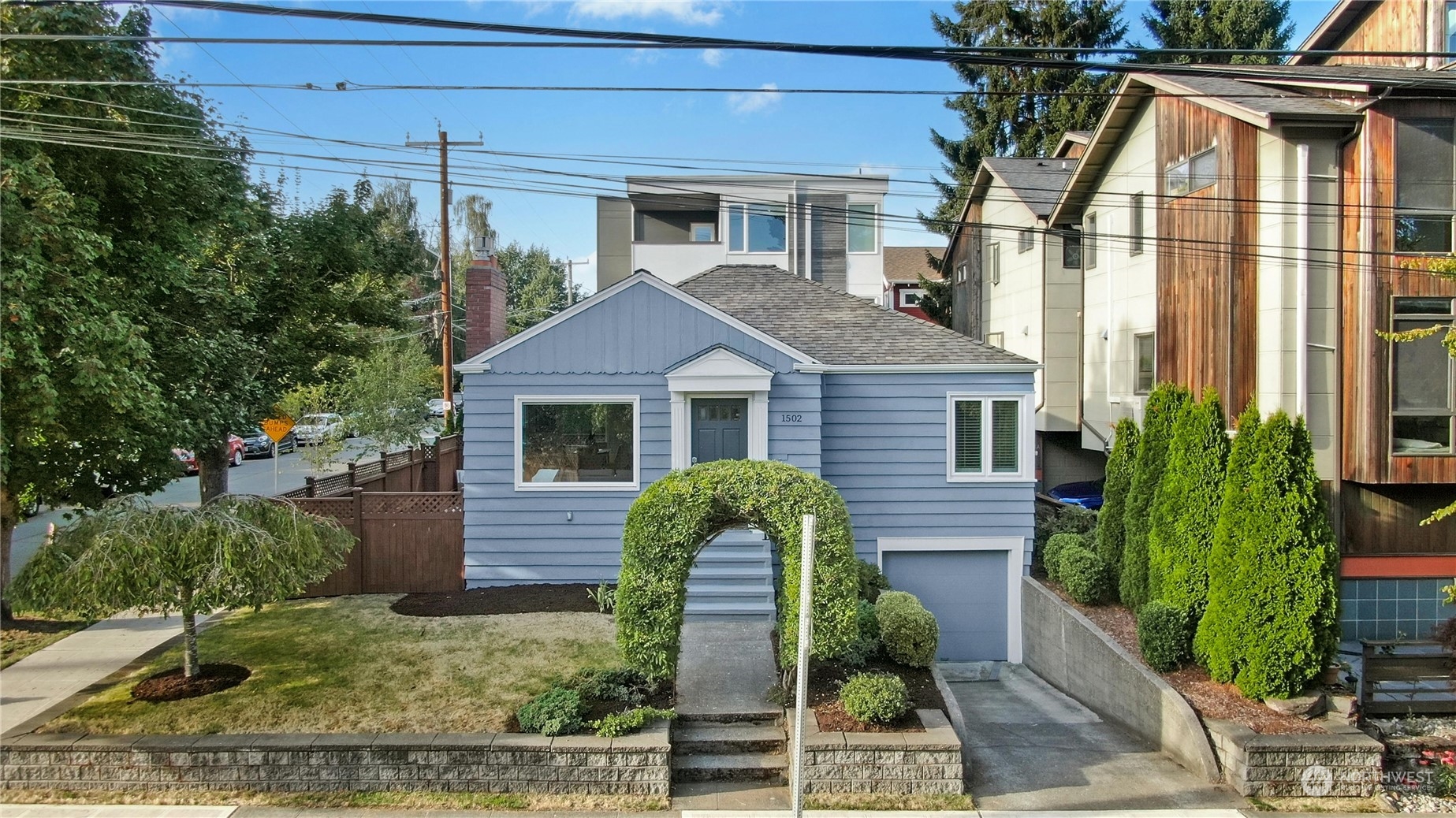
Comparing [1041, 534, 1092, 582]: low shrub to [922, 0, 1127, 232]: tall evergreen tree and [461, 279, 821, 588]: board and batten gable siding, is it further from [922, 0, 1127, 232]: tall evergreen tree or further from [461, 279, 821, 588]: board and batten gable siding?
[922, 0, 1127, 232]: tall evergreen tree

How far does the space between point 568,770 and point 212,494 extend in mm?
9528

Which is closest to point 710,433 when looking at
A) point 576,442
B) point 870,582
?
point 576,442

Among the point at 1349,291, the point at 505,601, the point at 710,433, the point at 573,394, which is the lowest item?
the point at 505,601

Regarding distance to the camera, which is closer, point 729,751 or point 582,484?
point 729,751

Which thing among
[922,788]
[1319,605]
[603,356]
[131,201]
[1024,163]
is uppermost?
[1024,163]

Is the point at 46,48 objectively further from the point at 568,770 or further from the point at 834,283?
the point at 834,283

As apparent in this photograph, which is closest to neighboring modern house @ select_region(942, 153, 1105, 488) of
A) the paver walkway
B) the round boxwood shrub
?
the round boxwood shrub

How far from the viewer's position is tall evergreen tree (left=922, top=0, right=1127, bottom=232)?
27500 millimetres

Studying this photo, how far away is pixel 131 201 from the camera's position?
10531 mm

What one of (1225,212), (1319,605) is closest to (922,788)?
(1319,605)

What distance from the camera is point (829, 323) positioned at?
15.1 meters

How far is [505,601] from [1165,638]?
8266 millimetres

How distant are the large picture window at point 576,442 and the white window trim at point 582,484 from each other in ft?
0.04

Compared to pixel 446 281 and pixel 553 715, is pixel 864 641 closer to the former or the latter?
pixel 553 715
